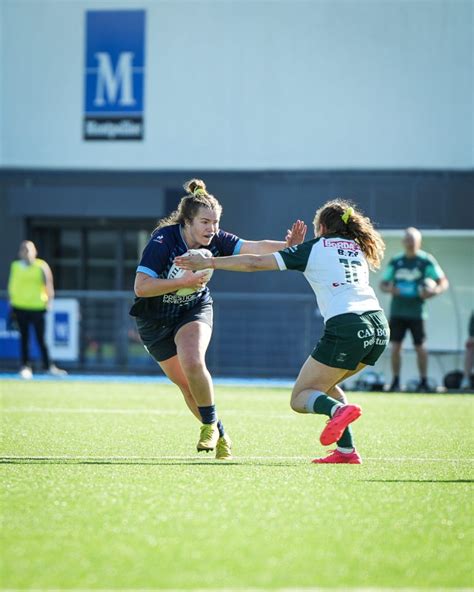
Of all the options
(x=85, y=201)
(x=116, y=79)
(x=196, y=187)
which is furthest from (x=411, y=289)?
(x=116, y=79)

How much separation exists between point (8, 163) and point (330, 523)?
1802 cm

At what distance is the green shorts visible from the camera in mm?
6812

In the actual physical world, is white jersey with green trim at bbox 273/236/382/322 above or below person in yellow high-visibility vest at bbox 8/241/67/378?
above

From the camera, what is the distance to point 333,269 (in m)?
6.84

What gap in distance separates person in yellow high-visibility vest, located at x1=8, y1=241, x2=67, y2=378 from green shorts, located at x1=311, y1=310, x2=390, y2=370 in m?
10.5

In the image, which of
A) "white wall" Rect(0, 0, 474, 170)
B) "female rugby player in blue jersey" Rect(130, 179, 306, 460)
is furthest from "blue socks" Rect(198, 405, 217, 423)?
"white wall" Rect(0, 0, 474, 170)

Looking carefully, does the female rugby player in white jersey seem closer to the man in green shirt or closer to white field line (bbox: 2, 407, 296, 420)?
white field line (bbox: 2, 407, 296, 420)

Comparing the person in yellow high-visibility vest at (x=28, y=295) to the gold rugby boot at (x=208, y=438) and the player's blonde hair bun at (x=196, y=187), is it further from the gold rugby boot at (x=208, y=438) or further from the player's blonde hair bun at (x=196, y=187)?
the gold rugby boot at (x=208, y=438)

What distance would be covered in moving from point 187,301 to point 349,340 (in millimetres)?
1141

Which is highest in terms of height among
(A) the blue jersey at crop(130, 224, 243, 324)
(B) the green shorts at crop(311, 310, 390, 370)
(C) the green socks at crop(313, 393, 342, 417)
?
(A) the blue jersey at crop(130, 224, 243, 324)

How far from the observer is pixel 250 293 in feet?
66.0

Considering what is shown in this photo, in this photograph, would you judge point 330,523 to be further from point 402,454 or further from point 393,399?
point 393,399

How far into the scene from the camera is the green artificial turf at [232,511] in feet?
12.5

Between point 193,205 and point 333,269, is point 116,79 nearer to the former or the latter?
point 193,205
